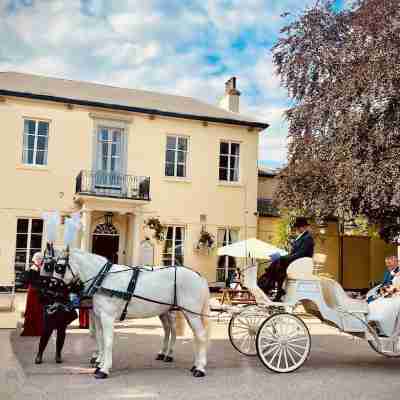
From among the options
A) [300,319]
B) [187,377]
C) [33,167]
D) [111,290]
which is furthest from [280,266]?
[33,167]

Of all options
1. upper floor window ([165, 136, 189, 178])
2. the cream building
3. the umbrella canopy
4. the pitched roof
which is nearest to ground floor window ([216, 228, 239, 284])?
the cream building

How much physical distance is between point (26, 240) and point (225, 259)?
795 cm

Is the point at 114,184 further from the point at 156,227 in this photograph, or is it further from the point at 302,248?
the point at 302,248

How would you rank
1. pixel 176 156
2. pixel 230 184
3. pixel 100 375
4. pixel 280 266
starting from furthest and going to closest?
1. pixel 230 184
2. pixel 176 156
3. pixel 280 266
4. pixel 100 375

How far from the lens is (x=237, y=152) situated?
2272cm

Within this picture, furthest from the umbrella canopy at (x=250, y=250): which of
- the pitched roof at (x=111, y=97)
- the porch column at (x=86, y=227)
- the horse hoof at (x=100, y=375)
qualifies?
the horse hoof at (x=100, y=375)

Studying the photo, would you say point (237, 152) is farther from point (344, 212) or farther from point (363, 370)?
point (363, 370)

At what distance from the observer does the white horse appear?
695 centimetres

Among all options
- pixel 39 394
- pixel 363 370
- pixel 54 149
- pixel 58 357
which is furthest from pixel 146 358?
pixel 54 149

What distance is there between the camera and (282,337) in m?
7.21

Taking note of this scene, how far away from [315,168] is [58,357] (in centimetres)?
1103

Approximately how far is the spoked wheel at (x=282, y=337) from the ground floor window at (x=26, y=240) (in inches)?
544

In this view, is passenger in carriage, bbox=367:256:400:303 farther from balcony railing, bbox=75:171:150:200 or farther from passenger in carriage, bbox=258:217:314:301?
balcony railing, bbox=75:171:150:200

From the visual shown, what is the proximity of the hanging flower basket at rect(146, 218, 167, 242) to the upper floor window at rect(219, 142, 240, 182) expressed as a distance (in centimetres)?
352
